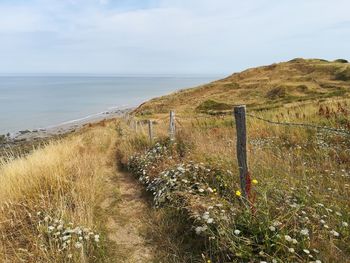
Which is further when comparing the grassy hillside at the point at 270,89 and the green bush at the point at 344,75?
the green bush at the point at 344,75

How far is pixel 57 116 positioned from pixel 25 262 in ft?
154

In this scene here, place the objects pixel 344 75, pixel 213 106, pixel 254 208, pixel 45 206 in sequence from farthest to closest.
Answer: pixel 344 75
pixel 213 106
pixel 45 206
pixel 254 208

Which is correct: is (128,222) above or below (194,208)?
below

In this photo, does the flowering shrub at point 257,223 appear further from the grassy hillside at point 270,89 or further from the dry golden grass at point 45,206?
the grassy hillside at point 270,89

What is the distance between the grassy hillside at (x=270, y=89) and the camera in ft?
93.8

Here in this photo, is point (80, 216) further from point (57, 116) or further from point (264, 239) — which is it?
point (57, 116)

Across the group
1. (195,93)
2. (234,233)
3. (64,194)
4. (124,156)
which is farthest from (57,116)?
(234,233)

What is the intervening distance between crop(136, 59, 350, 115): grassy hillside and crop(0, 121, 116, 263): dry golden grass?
1995 cm

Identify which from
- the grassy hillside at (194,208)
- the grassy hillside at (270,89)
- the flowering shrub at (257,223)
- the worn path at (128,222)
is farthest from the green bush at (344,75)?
the flowering shrub at (257,223)

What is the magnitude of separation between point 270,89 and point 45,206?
3284cm

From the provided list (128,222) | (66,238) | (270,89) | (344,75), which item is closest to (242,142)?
(128,222)

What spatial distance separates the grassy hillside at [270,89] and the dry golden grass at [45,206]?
1995 centimetres

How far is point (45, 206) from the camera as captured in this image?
4.99m

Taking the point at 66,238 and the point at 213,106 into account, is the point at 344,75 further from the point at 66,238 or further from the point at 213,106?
the point at 66,238
